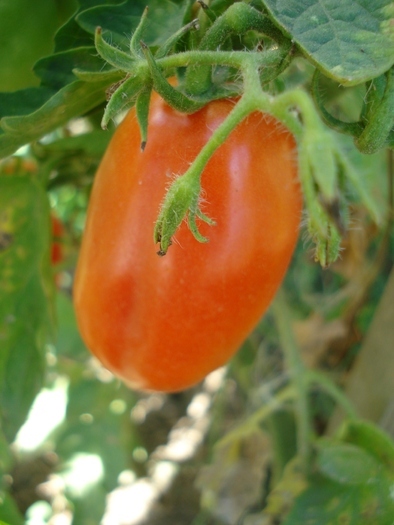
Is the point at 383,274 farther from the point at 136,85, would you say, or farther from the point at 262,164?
the point at 136,85

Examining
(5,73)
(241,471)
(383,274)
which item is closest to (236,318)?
(5,73)

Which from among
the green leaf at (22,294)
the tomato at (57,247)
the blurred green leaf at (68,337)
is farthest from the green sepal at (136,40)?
the blurred green leaf at (68,337)

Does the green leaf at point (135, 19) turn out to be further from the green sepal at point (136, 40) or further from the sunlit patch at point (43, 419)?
the sunlit patch at point (43, 419)

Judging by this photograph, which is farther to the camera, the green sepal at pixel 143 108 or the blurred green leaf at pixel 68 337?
the blurred green leaf at pixel 68 337

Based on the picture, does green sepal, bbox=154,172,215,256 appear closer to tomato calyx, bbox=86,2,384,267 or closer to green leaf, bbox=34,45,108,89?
tomato calyx, bbox=86,2,384,267

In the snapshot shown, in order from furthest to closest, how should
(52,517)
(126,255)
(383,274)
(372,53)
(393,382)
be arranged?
(383,274) → (52,517) → (393,382) → (126,255) → (372,53)

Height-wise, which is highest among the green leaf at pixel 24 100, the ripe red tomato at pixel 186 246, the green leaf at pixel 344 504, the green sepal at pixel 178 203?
the green leaf at pixel 24 100

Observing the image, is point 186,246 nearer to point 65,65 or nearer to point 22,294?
point 65,65
